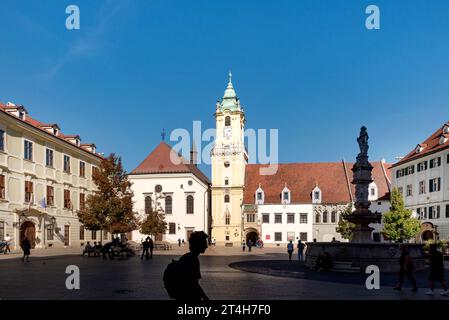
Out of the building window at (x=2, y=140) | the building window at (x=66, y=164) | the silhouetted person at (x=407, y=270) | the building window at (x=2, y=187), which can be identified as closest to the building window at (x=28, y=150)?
the building window at (x=2, y=140)

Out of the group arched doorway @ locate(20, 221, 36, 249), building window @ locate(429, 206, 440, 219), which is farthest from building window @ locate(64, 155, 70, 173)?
building window @ locate(429, 206, 440, 219)

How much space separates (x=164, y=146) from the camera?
72.2 meters

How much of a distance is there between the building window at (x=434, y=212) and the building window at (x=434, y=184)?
1.92 meters

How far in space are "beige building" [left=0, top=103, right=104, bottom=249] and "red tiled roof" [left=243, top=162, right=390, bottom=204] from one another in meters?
28.1

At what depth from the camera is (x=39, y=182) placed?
40.5 meters

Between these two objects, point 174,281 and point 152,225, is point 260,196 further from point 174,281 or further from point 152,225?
point 174,281

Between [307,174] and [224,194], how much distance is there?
13853 millimetres

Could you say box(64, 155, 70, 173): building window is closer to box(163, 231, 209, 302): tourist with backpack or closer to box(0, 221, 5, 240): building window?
box(0, 221, 5, 240): building window

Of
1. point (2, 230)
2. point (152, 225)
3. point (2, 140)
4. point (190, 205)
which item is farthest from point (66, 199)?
point (190, 205)

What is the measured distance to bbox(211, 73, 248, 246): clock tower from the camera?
66500mm

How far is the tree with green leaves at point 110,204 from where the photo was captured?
1420 inches

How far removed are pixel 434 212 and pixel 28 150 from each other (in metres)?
41.0

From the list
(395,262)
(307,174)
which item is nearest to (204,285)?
(395,262)
